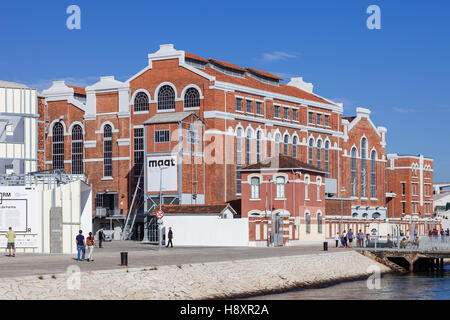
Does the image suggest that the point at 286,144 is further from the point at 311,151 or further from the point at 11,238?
the point at 11,238

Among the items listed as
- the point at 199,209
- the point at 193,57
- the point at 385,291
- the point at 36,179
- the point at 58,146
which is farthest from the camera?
the point at 58,146

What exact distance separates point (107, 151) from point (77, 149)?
4572mm

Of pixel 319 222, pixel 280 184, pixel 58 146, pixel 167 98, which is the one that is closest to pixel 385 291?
pixel 280 184

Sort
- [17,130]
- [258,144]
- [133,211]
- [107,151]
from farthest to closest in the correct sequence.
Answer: [107,151] < [258,144] < [133,211] < [17,130]

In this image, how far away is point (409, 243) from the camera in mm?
65062

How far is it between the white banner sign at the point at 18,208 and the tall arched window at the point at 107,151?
45306mm

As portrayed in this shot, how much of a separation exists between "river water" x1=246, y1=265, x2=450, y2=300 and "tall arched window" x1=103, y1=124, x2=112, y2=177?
160 feet

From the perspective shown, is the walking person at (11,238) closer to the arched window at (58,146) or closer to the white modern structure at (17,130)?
the white modern structure at (17,130)

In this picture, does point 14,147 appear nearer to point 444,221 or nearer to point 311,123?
point 311,123

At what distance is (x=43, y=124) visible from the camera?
96.3 meters

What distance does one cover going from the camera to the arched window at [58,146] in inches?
3903

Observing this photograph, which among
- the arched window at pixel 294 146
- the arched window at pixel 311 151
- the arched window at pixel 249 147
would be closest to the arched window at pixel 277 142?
the arched window at pixel 294 146

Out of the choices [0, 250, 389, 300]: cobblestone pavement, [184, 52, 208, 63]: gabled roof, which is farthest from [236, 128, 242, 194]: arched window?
[0, 250, 389, 300]: cobblestone pavement

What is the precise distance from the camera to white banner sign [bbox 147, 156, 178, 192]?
3194 inches
